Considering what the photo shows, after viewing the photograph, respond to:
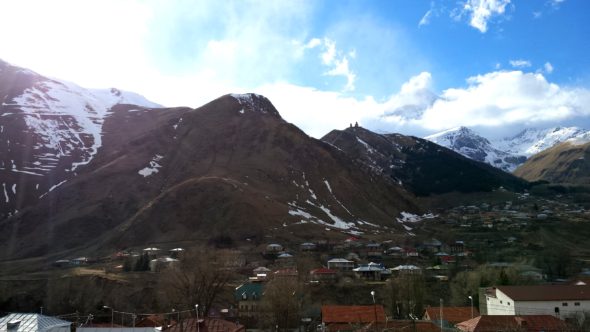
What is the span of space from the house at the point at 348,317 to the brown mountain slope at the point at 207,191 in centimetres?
6030

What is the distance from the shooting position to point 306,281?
251 ft

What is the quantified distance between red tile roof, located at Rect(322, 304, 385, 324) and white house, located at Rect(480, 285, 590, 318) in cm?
1190

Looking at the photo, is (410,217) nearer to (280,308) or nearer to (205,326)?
(280,308)

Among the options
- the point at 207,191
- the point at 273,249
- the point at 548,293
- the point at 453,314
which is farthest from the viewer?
the point at 207,191

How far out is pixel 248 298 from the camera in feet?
225

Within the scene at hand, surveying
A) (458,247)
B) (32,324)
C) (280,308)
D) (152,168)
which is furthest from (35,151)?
(32,324)

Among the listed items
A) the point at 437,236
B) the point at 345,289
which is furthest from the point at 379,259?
the point at 437,236

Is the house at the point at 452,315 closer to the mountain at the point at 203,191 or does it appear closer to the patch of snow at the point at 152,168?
the mountain at the point at 203,191

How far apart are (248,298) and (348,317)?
19979mm

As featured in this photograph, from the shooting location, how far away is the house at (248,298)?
213 ft

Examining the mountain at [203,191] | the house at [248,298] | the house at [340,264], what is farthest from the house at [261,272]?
the mountain at [203,191]

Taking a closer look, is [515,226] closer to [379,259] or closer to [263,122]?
[379,259]

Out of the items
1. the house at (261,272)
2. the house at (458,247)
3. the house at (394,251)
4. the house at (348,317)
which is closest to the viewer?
the house at (348,317)

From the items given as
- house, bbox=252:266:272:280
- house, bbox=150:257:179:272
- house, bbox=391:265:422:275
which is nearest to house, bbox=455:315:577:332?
house, bbox=391:265:422:275
